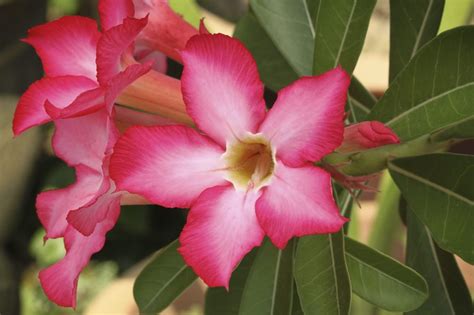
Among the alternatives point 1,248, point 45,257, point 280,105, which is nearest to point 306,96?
point 280,105

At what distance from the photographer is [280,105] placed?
49 centimetres

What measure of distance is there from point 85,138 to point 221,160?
11 cm

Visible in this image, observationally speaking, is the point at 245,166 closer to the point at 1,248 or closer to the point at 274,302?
the point at 274,302

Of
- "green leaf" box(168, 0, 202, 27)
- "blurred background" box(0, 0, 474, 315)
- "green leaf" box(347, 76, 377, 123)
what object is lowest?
"blurred background" box(0, 0, 474, 315)

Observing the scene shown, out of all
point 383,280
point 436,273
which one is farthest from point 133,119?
point 436,273

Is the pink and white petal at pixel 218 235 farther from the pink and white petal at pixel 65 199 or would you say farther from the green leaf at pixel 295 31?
the green leaf at pixel 295 31

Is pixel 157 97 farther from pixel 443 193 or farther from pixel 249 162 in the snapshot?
pixel 443 193

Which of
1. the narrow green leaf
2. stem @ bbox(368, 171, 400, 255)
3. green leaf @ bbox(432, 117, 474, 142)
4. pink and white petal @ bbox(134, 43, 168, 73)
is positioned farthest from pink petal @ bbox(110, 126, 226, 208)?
stem @ bbox(368, 171, 400, 255)

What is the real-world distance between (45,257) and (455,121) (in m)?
2.11

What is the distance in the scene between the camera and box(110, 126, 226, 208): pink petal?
0.47 metres

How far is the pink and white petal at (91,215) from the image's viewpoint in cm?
49

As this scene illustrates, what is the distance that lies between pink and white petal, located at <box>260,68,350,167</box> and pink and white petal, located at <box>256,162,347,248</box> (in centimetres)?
1

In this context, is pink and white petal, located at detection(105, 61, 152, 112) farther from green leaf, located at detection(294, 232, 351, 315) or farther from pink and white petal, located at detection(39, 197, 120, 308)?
green leaf, located at detection(294, 232, 351, 315)

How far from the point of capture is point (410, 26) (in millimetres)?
719
